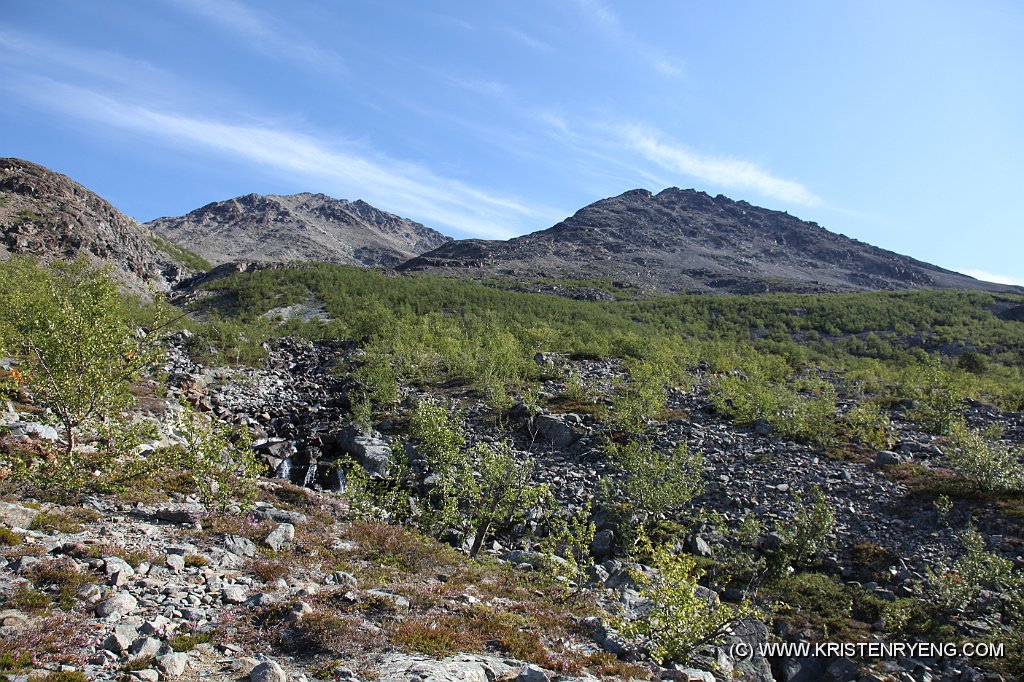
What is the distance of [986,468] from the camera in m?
16.3

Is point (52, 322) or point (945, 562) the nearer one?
point (52, 322)

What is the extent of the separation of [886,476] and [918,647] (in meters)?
9.03

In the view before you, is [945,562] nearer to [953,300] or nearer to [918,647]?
[918,647]

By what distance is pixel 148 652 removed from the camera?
585 centimetres

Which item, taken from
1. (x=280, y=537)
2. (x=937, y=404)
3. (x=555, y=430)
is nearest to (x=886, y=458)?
(x=937, y=404)

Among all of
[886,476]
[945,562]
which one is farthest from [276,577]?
[886,476]

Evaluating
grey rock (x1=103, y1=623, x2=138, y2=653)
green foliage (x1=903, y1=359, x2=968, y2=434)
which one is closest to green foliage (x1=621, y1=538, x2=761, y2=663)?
grey rock (x1=103, y1=623, x2=138, y2=653)

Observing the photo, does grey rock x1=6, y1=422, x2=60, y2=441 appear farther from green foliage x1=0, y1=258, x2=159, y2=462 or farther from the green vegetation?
the green vegetation

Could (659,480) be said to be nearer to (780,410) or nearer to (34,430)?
(780,410)

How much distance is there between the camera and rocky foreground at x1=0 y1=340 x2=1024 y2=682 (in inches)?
256

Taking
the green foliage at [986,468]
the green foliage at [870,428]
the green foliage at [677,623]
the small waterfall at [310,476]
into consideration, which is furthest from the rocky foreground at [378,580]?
the green foliage at [986,468]

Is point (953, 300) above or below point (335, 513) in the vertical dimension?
above

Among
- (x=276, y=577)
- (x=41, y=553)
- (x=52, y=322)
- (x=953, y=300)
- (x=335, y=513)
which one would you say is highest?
(x=953, y=300)

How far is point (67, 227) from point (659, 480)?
424 ft
